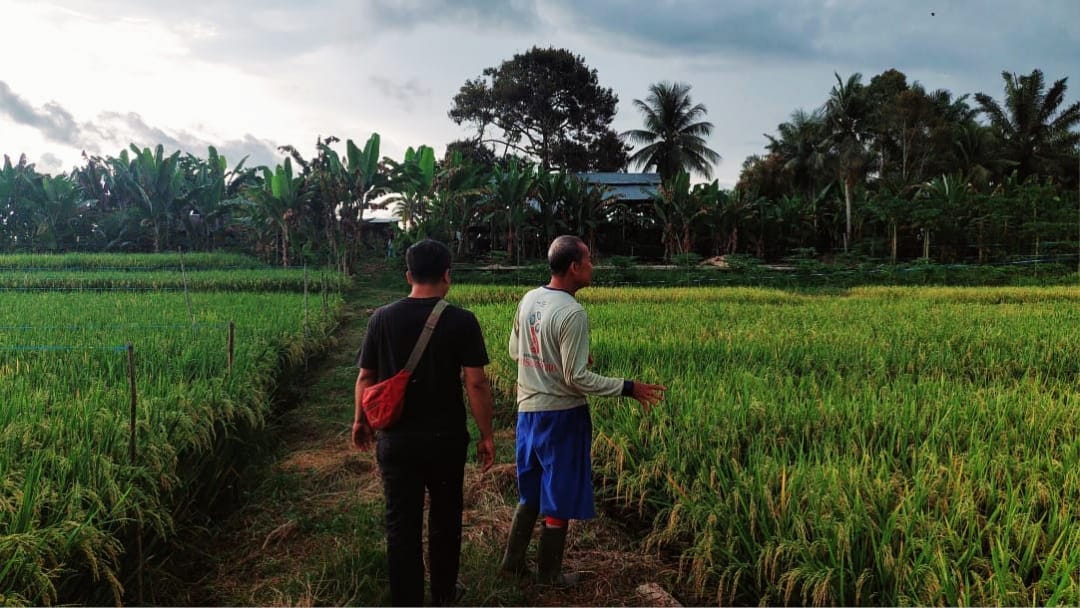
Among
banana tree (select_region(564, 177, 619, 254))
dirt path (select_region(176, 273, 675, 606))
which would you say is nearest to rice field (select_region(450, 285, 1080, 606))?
dirt path (select_region(176, 273, 675, 606))

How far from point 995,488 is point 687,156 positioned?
92.8 ft

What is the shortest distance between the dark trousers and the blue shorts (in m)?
0.34

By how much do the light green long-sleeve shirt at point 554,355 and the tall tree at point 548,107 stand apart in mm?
27052

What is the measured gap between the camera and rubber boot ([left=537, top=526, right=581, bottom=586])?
2719mm

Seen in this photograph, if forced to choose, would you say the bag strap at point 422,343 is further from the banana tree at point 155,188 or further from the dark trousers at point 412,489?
the banana tree at point 155,188

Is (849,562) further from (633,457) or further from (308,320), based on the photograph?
(308,320)

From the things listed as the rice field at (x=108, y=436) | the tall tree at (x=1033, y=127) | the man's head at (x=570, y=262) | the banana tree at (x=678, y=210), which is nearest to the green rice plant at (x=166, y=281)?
the rice field at (x=108, y=436)

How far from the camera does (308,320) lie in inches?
319

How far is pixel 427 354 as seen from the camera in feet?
7.88

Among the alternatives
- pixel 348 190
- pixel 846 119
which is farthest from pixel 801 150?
pixel 348 190

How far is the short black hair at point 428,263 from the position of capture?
2.42 metres

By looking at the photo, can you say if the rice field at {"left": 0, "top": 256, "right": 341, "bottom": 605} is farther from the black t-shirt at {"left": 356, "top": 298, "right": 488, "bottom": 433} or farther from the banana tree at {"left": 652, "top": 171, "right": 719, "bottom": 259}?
the banana tree at {"left": 652, "top": 171, "right": 719, "bottom": 259}

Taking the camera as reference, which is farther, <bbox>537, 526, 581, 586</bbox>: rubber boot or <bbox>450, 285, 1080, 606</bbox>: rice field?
<bbox>537, 526, 581, 586</bbox>: rubber boot

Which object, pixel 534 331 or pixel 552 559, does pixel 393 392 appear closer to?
pixel 534 331
